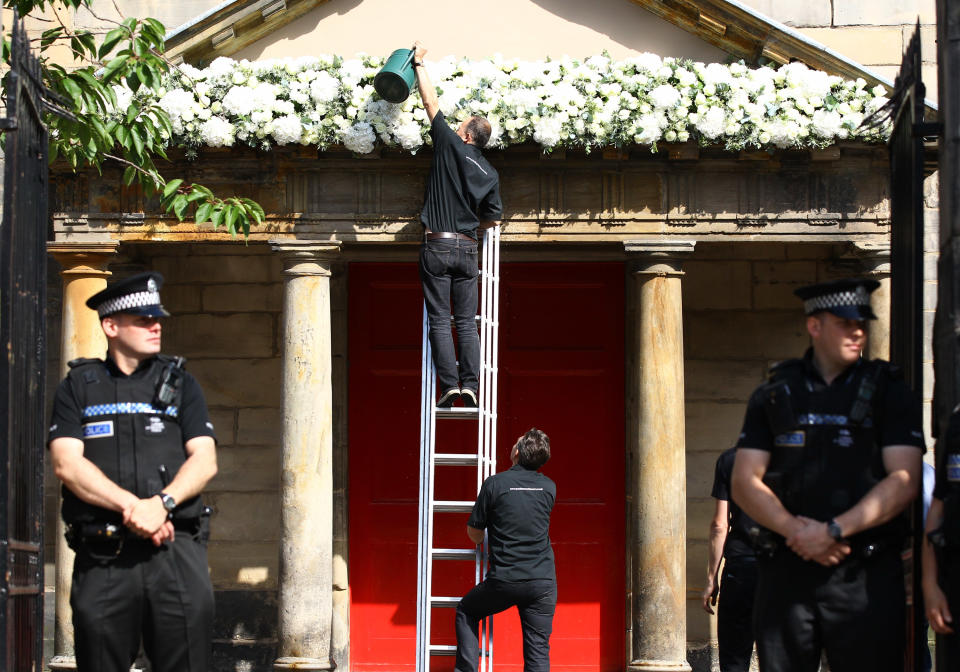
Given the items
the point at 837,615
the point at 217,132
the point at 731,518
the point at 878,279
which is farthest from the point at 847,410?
the point at 217,132

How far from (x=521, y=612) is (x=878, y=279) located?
3505 millimetres

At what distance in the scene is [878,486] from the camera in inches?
187

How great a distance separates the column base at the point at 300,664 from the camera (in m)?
9.06

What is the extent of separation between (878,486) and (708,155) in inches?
191

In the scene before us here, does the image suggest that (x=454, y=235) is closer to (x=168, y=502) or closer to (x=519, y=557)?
(x=519, y=557)

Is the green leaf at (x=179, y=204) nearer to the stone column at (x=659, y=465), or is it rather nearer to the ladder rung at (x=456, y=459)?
the ladder rung at (x=456, y=459)

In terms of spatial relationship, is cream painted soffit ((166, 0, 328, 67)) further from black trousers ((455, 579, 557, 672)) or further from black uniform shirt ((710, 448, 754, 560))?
black uniform shirt ((710, 448, 754, 560))

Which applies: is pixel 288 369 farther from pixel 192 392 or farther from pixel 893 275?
pixel 893 275

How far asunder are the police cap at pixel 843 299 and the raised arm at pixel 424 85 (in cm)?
420

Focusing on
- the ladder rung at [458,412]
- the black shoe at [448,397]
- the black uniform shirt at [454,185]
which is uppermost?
the black uniform shirt at [454,185]

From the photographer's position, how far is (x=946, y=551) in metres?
4.57

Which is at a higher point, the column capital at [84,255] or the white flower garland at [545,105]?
the white flower garland at [545,105]

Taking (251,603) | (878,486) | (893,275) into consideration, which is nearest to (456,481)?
(251,603)

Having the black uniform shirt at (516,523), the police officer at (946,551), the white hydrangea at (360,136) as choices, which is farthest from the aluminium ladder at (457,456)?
the police officer at (946,551)
